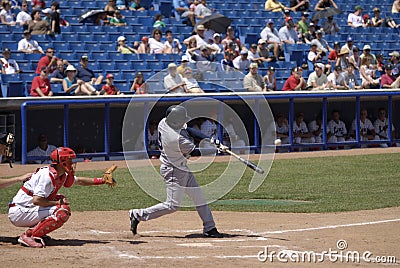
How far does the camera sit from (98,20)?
842 inches

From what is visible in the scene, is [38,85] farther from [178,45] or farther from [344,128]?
[344,128]

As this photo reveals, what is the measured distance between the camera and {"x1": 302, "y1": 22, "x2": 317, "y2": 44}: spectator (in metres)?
23.5

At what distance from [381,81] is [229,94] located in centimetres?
501

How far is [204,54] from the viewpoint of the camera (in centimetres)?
1953

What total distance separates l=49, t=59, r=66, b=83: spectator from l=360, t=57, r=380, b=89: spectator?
25.1 feet

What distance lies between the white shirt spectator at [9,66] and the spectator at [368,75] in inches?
341

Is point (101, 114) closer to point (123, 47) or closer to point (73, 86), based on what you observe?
point (73, 86)

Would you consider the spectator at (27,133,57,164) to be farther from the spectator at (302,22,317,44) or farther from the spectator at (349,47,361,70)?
the spectator at (302,22,317,44)

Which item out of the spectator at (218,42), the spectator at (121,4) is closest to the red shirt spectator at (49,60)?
the spectator at (218,42)

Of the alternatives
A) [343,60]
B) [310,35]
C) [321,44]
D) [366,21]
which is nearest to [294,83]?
[343,60]

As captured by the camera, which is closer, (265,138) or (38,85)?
(38,85)

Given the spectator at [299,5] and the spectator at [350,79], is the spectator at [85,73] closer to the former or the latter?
the spectator at [350,79]

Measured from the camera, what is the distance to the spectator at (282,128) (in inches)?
727

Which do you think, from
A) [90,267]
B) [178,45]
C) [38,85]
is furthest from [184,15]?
[90,267]
